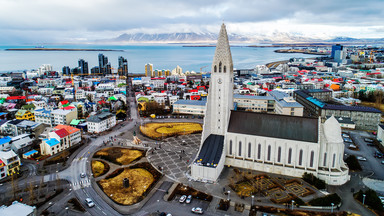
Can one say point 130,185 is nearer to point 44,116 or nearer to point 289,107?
point 44,116

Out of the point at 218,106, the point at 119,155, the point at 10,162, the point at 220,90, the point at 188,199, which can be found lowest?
the point at 188,199


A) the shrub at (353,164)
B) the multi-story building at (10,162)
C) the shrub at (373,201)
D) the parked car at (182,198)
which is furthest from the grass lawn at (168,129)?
the shrub at (373,201)

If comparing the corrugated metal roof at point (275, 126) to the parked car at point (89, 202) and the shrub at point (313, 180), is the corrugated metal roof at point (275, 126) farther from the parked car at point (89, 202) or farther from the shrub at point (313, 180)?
the parked car at point (89, 202)

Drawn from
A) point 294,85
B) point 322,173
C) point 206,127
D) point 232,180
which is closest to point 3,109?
point 206,127

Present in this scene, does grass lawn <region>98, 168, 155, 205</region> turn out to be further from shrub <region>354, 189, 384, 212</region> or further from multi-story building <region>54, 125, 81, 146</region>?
shrub <region>354, 189, 384, 212</region>

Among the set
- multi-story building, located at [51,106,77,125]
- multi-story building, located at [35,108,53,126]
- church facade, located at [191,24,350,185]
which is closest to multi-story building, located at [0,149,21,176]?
multi-story building, located at [51,106,77,125]

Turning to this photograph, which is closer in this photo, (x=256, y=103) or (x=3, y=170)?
(x=3, y=170)

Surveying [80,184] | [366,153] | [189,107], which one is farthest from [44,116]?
[366,153]
